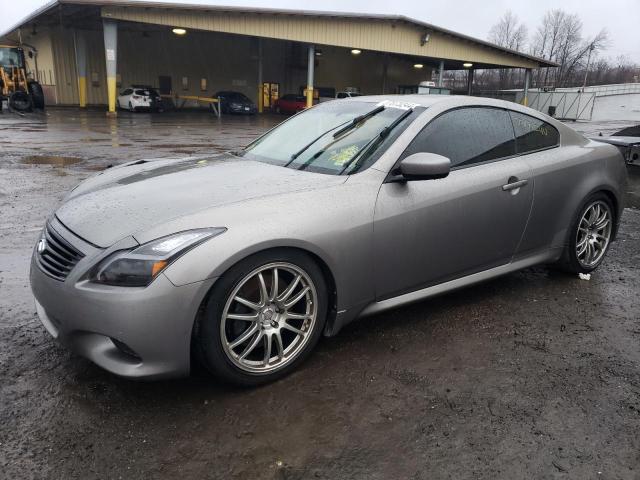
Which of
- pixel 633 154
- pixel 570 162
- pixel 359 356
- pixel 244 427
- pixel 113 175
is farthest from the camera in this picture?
pixel 633 154

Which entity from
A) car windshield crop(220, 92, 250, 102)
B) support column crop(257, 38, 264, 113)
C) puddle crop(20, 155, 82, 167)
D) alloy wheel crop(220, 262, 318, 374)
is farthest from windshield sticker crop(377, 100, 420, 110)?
support column crop(257, 38, 264, 113)

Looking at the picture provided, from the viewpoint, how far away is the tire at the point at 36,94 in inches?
1048

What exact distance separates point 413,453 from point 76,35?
35.3 meters

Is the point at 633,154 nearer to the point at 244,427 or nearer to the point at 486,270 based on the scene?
the point at 486,270

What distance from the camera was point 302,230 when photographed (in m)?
2.58

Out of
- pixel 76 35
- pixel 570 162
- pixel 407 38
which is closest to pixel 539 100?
pixel 407 38

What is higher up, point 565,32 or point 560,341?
point 565,32

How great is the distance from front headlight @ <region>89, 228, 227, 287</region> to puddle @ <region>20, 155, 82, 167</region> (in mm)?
8675

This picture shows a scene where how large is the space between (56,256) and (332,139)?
69.6 inches

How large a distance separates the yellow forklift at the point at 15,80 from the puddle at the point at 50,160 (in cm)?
1826

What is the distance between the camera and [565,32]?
96.7 meters

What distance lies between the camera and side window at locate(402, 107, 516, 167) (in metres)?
3.25

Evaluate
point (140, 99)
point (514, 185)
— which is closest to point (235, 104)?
point (140, 99)

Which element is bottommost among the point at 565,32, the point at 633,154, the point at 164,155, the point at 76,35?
the point at 164,155
